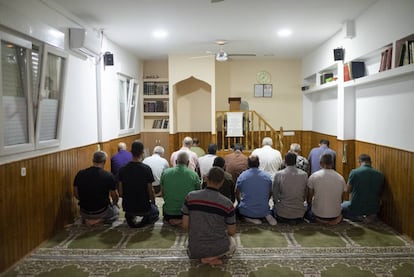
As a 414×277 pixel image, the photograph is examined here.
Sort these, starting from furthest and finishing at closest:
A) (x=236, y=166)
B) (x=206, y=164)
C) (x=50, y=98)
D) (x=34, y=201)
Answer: (x=206, y=164)
(x=236, y=166)
(x=50, y=98)
(x=34, y=201)

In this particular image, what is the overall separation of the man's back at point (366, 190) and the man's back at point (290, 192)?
0.67 metres

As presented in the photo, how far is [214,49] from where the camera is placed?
8.20 meters

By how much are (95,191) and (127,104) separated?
3.75 metres

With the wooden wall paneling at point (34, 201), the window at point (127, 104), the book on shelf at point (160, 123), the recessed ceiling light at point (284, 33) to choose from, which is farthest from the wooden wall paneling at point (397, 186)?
the book on shelf at point (160, 123)

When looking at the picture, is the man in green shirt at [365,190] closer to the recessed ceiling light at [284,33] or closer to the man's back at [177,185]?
the man's back at [177,185]

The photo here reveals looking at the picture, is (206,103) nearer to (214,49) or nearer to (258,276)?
(214,49)

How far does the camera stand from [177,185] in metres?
4.58

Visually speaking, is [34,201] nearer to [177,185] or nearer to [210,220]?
[177,185]

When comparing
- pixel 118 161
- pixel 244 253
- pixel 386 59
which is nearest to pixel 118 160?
pixel 118 161

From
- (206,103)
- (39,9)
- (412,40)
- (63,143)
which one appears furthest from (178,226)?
(206,103)

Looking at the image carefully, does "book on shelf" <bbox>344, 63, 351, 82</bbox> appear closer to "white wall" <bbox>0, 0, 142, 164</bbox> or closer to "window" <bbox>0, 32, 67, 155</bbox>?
"white wall" <bbox>0, 0, 142, 164</bbox>

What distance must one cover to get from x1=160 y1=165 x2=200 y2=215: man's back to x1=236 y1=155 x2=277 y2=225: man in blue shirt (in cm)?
65

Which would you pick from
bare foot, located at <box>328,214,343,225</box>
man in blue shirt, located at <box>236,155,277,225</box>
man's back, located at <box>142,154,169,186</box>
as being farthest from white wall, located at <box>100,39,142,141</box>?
bare foot, located at <box>328,214,343,225</box>

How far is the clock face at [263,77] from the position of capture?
993 centimetres
